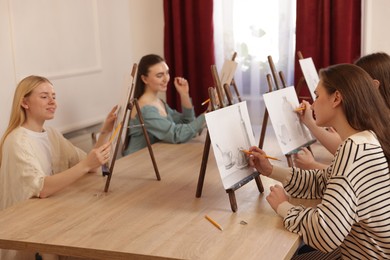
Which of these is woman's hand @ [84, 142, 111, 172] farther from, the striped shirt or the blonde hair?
the striped shirt

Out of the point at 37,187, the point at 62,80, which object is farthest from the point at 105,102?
the point at 37,187

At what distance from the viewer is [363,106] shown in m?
1.90

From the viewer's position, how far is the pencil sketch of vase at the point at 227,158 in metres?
2.12

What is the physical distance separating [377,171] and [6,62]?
193cm

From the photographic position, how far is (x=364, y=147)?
1797 mm

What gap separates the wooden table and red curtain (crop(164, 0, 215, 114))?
175 cm

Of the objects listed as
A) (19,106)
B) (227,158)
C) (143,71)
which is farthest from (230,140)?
(143,71)

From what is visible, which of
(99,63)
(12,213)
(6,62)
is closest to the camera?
(12,213)

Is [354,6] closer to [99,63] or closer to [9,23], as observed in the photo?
[99,63]

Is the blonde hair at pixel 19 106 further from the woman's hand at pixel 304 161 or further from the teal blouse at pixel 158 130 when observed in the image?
the woman's hand at pixel 304 161

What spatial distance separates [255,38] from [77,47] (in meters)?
1.23

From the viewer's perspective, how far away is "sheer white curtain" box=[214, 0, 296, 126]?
402 centimetres

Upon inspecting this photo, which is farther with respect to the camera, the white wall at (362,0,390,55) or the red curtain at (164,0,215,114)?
the red curtain at (164,0,215,114)

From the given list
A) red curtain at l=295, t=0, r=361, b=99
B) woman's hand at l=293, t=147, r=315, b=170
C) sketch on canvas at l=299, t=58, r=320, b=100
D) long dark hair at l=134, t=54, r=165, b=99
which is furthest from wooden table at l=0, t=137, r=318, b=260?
red curtain at l=295, t=0, r=361, b=99
